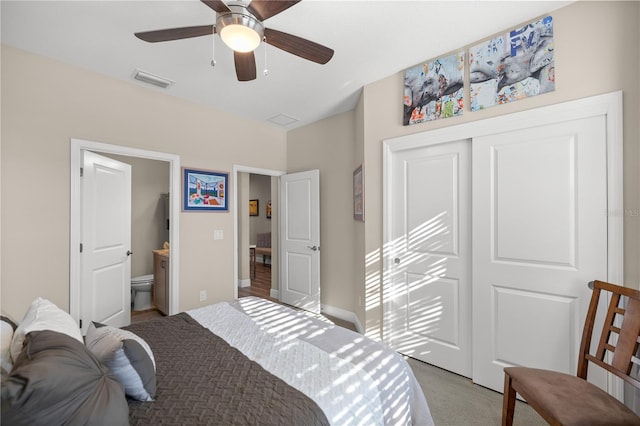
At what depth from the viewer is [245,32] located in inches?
61.0

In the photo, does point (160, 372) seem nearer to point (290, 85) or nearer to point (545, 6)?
point (290, 85)

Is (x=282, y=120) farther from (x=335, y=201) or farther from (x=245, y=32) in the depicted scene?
(x=245, y=32)

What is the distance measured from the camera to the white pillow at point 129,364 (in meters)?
1.02

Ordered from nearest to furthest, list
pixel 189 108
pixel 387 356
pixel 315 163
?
pixel 387 356 < pixel 189 108 < pixel 315 163

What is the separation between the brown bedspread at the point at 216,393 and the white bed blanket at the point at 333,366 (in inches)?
2.6

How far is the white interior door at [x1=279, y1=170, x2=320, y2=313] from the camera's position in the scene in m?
3.82

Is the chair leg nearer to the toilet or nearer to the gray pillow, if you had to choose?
the gray pillow

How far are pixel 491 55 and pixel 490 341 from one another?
2152mm

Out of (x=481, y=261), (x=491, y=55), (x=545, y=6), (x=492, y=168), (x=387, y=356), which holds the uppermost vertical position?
(x=545, y=6)

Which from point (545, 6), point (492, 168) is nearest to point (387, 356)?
point (492, 168)

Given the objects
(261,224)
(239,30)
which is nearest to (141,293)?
(239,30)

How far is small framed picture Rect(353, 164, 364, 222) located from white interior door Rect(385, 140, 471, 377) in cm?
37

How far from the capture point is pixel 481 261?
2184 mm

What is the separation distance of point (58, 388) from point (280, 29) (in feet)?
7.36
